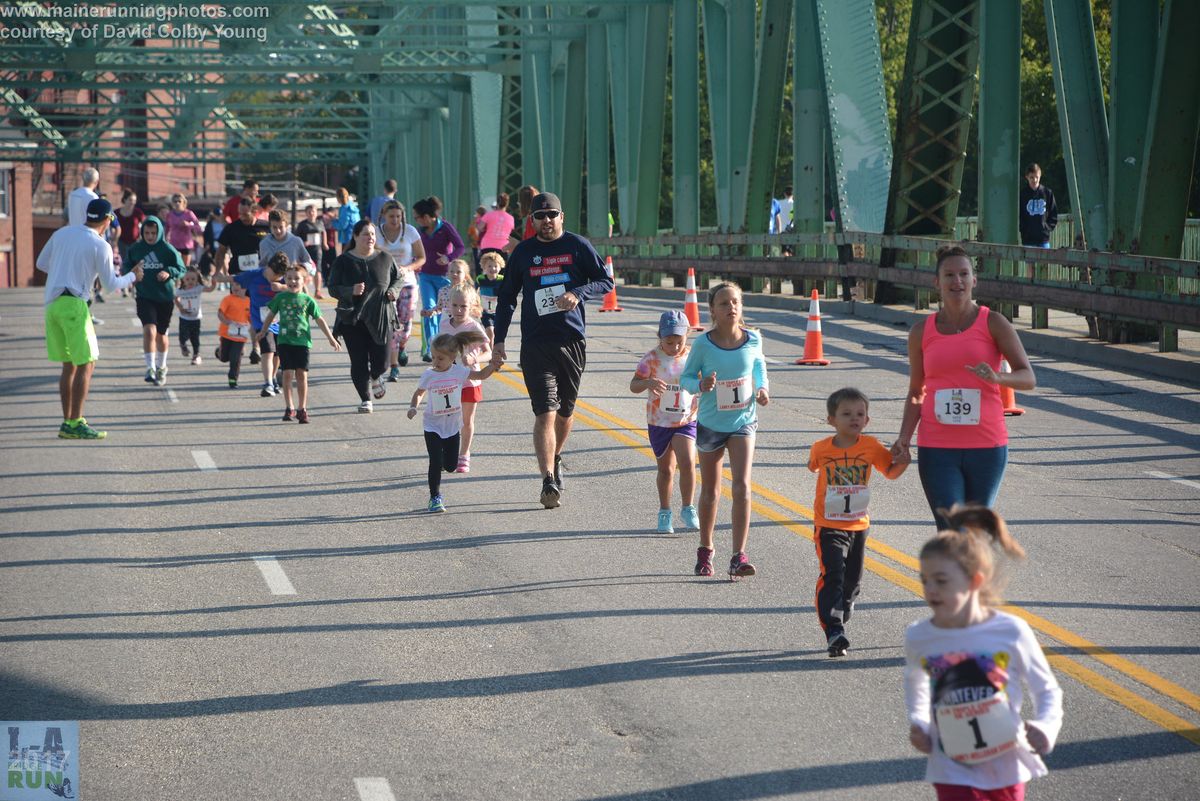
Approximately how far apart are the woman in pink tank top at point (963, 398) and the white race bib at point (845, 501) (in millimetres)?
250

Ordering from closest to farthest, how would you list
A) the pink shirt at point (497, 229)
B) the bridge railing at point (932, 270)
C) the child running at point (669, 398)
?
1. the child running at point (669, 398)
2. the bridge railing at point (932, 270)
3. the pink shirt at point (497, 229)

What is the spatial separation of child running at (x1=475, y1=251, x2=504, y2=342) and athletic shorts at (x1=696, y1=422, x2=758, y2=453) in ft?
35.4

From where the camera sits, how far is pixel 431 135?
69812 mm

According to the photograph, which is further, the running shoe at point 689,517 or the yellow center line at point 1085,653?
A: the running shoe at point 689,517

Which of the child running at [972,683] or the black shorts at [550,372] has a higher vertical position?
the black shorts at [550,372]

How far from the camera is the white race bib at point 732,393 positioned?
8.95m

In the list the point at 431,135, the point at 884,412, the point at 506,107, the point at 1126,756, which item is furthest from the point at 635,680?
the point at 431,135

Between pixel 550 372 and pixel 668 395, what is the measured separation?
173 cm

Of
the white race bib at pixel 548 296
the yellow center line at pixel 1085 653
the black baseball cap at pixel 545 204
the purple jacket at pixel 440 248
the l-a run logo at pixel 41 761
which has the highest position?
the black baseball cap at pixel 545 204

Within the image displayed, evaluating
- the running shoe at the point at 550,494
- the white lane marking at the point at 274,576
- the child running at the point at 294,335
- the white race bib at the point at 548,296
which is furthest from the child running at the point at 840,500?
the child running at the point at 294,335

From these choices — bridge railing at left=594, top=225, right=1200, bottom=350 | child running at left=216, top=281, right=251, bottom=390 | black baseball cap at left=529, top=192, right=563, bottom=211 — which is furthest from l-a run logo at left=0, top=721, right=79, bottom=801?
bridge railing at left=594, top=225, right=1200, bottom=350

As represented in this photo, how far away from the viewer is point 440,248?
1975cm

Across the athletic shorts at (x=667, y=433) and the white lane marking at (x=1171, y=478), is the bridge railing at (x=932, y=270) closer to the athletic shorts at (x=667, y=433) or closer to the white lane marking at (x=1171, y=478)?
the white lane marking at (x=1171, y=478)

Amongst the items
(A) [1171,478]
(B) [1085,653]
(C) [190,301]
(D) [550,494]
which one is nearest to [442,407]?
(D) [550,494]
